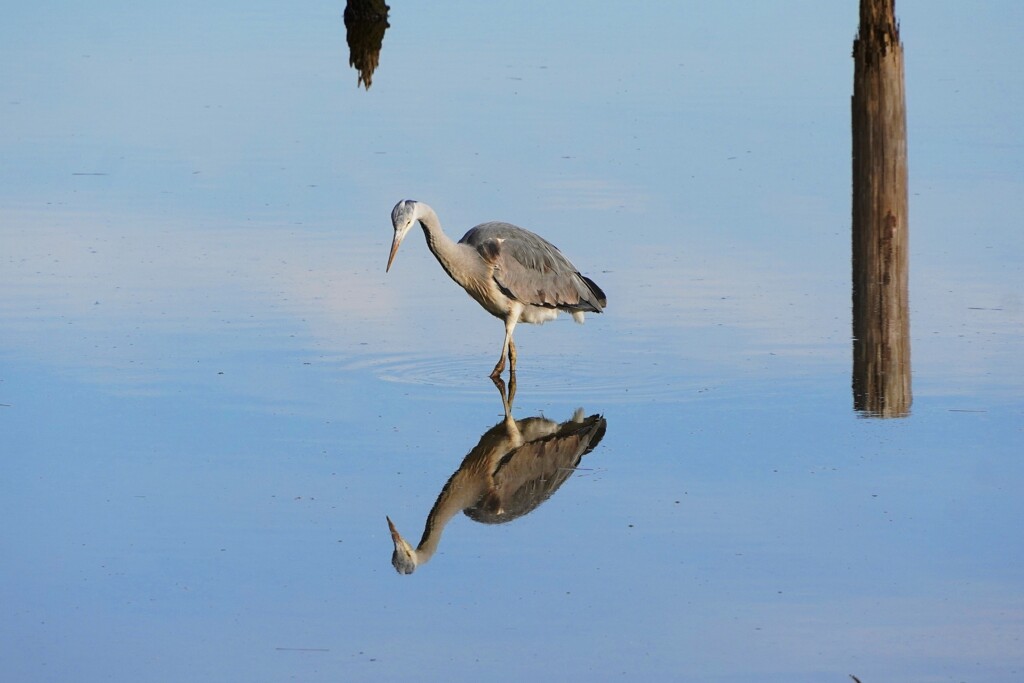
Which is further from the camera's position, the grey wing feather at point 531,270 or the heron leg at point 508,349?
the grey wing feather at point 531,270

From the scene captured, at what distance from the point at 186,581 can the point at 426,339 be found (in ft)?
14.5

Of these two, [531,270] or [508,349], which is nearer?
[508,349]

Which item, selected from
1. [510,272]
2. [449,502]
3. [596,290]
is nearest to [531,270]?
[510,272]

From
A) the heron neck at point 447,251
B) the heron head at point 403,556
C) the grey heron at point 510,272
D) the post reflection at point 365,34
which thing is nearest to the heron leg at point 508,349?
the grey heron at point 510,272

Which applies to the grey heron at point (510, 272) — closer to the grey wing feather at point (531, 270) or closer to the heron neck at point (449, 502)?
the grey wing feather at point (531, 270)

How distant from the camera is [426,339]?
11477 mm

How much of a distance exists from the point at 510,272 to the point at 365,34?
13.1 m

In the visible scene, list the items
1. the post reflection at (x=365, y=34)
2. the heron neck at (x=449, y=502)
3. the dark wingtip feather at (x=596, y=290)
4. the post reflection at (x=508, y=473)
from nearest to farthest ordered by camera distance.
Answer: the heron neck at (x=449, y=502) < the post reflection at (x=508, y=473) < the dark wingtip feather at (x=596, y=290) < the post reflection at (x=365, y=34)

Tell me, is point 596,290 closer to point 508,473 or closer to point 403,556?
point 508,473

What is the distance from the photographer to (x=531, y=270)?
452 inches

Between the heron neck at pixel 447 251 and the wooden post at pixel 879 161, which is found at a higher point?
the wooden post at pixel 879 161

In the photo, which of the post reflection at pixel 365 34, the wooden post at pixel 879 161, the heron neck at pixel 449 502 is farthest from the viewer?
the post reflection at pixel 365 34

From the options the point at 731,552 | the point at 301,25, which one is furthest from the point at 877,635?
the point at 301,25

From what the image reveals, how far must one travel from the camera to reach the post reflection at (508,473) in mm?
7930
